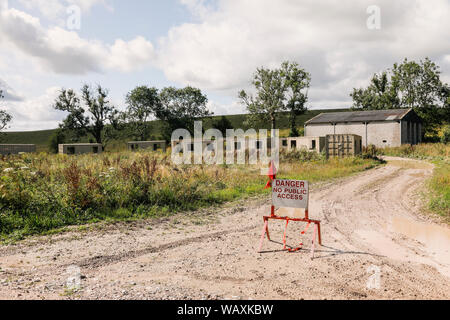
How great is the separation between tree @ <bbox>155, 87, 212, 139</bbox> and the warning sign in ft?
180

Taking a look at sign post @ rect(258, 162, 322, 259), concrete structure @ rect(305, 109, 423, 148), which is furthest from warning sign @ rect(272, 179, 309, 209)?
concrete structure @ rect(305, 109, 423, 148)

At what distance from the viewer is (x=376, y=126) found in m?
39.2

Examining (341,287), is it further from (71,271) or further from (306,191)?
(71,271)

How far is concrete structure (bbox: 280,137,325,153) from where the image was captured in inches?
1261

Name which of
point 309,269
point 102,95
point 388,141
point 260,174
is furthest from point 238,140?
point 102,95

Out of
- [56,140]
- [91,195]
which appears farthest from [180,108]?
[91,195]

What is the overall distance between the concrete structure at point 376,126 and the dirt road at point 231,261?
3244cm

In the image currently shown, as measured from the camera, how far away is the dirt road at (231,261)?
4.46 m

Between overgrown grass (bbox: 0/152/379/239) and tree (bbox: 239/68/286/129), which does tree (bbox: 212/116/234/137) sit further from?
overgrown grass (bbox: 0/152/379/239)

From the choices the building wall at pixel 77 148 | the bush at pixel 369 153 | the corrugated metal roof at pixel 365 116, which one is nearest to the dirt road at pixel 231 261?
the bush at pixel 369 153

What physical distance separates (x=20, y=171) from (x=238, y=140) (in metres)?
23.7

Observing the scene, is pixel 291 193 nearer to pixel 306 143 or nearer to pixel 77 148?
pixel 306 143

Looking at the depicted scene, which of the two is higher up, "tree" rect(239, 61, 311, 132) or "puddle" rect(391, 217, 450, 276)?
"tree" rect(239, 61, 311, 132)
